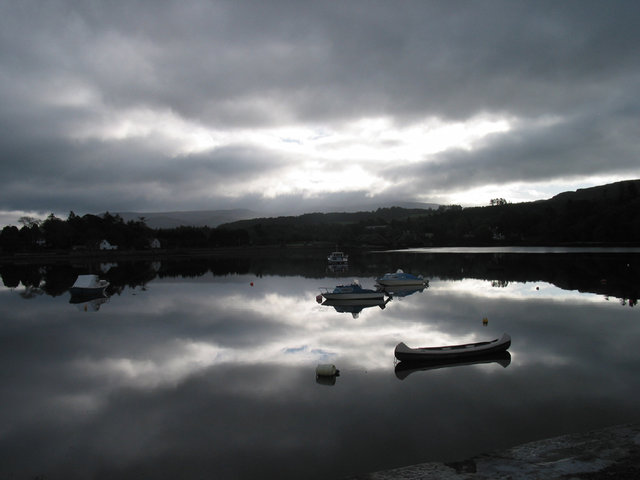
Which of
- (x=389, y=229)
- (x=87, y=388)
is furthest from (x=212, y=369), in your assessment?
(x=389, y=229)

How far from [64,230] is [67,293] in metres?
92.7

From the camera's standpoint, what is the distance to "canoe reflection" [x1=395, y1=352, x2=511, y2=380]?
15.1 metres

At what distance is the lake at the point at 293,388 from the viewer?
381 inches

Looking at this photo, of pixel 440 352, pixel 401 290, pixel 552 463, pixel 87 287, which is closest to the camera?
pixel 552 463

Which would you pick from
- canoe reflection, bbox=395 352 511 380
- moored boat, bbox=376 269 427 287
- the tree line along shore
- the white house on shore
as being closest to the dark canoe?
canoe reflection, bbox=395 352 511 380

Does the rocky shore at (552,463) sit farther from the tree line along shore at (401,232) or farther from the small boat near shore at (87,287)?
the tree line along shore at (401,232)

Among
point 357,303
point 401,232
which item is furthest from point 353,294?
point 401,232

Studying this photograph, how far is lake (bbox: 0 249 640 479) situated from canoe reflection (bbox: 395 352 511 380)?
0.55 ft

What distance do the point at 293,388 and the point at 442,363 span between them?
5450 millimetres

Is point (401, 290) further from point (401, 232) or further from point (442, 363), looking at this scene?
point (401, 232)

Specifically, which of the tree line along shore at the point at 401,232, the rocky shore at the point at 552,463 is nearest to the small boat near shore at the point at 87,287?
the rocky shore at the point at 552,463

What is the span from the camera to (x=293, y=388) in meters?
13.6

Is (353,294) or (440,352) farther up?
(440,352)

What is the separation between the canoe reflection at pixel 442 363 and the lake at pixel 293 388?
17 cm
